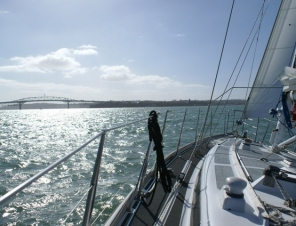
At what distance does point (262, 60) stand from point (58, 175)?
5169mm

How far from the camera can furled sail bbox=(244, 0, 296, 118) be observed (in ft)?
13.7

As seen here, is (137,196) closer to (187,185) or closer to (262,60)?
(187,185)

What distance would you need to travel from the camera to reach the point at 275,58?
4281 millimetres

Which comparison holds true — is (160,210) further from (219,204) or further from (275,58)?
(275,58)

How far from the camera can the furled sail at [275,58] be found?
13.7 feet

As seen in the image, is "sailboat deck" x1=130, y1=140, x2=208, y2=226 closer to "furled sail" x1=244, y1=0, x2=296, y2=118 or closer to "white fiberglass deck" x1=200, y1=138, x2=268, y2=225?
"white fiberglass deck" x1=200, y1=138, x2=268, y2=225

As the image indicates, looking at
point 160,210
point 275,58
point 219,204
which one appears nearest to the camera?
point 219,204

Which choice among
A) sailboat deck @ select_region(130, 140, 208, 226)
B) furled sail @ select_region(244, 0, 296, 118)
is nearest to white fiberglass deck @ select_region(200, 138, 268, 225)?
sailboat deck @ select_region(130, 140, 208, 226)

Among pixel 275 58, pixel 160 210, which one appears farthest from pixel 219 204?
pixel 275 58

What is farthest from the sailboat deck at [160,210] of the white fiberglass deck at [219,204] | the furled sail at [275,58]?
the furled sail at [275,58]

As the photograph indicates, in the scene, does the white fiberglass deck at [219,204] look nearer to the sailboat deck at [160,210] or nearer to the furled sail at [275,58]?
the sailboat deck at [160,210]

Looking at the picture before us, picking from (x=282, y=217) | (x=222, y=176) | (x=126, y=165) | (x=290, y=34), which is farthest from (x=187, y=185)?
(x=126, y=165)

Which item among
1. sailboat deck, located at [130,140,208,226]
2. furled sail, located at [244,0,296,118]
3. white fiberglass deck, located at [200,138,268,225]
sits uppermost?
furled sail, located at [244,0,296,118]

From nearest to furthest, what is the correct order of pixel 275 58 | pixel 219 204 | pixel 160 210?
pixel 219 204 → pixel 160 210 → pixel 275 58
